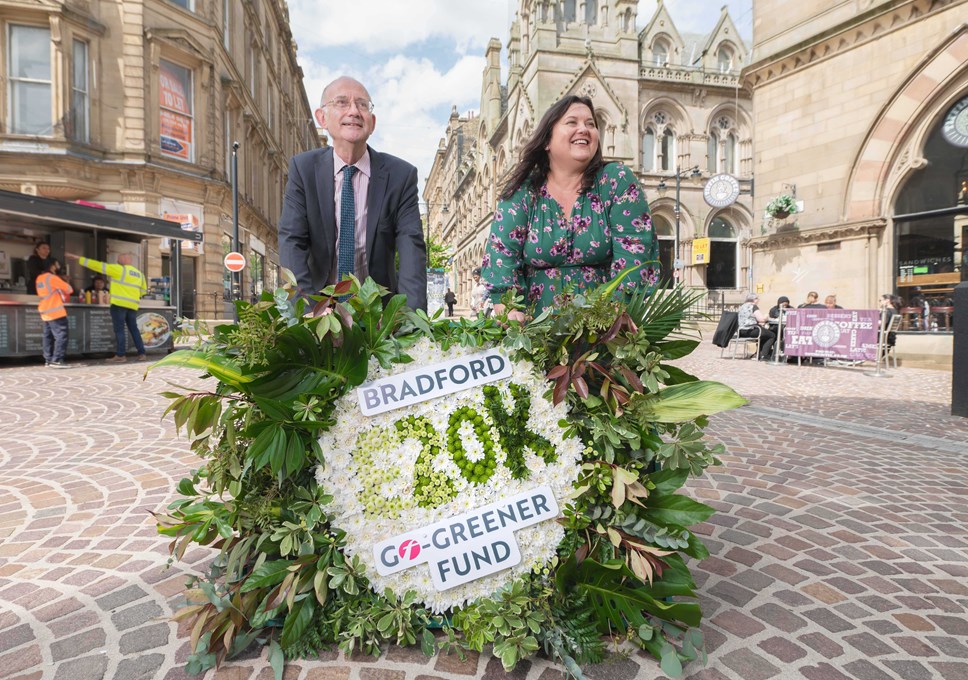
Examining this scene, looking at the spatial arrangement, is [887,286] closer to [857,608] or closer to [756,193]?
→ [756,193]

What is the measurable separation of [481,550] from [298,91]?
56.8 metres

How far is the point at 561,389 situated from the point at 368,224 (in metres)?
1.60

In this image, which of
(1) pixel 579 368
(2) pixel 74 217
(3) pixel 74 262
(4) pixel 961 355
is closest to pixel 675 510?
(1) pixel 579 368

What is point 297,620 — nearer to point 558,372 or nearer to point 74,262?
point 558,372

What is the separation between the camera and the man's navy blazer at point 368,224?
280 centimetres

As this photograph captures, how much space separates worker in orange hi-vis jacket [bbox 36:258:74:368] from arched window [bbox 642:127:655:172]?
119 feet

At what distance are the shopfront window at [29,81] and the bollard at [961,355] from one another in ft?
77.7

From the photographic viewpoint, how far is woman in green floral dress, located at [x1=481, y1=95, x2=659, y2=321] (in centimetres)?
260

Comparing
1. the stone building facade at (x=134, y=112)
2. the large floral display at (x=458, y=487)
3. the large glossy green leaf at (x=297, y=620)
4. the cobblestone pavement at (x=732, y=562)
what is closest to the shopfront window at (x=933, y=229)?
the cobblestone pavement at (x=732, y=562)

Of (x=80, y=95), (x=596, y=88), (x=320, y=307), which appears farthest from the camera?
(x=596, y=88)

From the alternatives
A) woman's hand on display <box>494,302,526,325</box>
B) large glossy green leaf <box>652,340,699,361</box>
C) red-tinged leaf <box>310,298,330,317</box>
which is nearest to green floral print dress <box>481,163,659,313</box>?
woman's hand on display <box>494,302,526,325</box>

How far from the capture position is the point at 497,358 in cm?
201

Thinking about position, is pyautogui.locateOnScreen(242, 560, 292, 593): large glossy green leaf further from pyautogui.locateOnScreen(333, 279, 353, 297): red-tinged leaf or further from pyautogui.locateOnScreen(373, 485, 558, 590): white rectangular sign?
pyautogui.locateOnScreen(333, 279, 353, 297): red-tinged leaf

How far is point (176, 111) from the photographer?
20.0m
